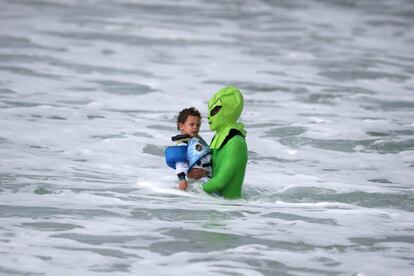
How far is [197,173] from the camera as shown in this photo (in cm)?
797

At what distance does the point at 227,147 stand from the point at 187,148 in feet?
1.07

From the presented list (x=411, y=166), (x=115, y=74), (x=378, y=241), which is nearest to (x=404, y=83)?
(x=115, y=74)

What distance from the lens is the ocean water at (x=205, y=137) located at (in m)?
6.63

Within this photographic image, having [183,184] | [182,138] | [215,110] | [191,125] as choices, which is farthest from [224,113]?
[183,184]

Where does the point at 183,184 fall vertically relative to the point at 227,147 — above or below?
below

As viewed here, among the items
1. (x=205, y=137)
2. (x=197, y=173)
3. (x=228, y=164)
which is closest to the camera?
(x=228, y=164)

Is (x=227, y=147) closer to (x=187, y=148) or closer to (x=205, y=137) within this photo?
(x=187, y=148)

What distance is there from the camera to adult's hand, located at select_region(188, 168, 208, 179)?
26.0 feet

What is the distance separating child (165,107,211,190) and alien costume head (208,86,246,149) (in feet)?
0.58

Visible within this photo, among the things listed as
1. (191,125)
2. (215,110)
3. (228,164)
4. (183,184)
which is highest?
(215,110)

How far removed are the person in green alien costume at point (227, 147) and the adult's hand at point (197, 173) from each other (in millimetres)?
92

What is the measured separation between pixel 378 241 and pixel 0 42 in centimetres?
1300

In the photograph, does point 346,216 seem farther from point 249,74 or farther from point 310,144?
point 249,74

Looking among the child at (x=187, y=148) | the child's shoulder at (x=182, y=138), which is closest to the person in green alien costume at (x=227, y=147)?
the child at (x=187, y=148)
